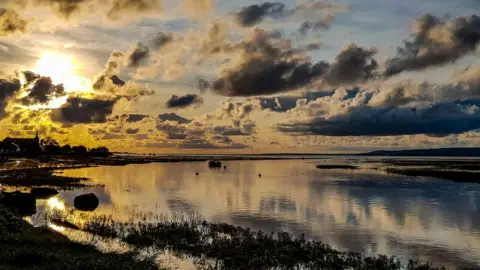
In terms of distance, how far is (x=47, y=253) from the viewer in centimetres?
2641

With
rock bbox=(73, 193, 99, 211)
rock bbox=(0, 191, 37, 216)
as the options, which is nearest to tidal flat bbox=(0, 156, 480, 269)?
rock bbox=(73, 193, 99, 211)

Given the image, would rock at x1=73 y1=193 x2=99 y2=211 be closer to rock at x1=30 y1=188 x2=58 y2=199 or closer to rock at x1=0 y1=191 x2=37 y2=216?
rock at x1=0 y1=191 x2=37 y2=216

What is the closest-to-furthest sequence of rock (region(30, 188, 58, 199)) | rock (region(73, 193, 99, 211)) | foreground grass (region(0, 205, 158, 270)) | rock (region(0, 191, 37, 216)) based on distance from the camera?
foreground grass (region(0, 205, 158, 270)) → rock (region(0, 191, 37, 216)) → rock (region(73, 193, 99, 211)) → rock (region(30, 188, 58, 199))

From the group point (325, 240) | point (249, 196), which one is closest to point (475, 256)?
point (325, 240)

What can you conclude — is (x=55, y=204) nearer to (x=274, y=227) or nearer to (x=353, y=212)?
(x=274, y=227)

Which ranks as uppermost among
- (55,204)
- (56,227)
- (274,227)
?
(56,227)

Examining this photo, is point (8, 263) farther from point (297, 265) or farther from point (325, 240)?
point (325, 240)

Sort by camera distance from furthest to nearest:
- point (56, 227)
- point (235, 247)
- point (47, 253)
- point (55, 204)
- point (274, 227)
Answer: point (55, 204) < point (274, 227) < point (56, 227) < point (235, 247) < point (47, 253)

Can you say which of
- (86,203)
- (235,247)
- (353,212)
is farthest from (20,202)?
(353,212)

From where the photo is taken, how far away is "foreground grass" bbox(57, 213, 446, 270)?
2939 centimetres

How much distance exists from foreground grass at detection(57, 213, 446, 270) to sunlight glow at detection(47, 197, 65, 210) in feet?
45.9

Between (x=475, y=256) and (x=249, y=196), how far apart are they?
147 feet

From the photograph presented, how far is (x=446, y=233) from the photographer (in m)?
43.4

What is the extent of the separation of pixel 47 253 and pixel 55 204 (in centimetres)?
3433
